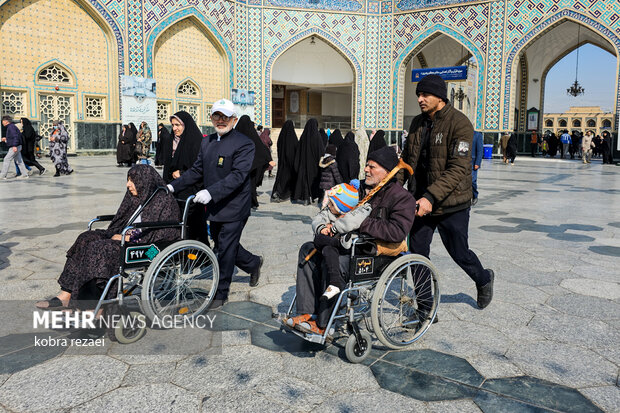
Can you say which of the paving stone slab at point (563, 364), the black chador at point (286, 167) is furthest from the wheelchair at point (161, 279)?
the black chador at point (286, 167)

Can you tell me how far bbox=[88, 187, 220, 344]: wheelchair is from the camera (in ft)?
7.89

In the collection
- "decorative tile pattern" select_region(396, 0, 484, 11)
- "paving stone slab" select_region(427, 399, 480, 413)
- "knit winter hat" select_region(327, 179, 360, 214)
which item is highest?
"decorative tile pattern" select_region(396, 0, 484, 11)

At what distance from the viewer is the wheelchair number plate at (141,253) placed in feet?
8.05

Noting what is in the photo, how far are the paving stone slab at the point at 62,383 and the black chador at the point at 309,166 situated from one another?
5.23 metres

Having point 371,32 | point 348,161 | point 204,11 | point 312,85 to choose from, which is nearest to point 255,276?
point 348,161

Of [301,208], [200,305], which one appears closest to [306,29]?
[301,208]

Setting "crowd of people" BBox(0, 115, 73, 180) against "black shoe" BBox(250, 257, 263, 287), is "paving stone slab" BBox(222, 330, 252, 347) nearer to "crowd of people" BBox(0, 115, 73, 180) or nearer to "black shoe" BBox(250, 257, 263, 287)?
"black shoe" BBox(250, 257, 263, 287)

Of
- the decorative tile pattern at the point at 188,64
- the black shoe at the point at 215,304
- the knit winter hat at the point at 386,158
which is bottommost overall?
the black shoe at the point at 215,304

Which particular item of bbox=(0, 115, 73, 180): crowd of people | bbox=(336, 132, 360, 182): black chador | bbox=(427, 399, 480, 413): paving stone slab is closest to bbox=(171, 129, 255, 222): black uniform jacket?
bbox=(427, 399, 480, 413): paving stone slab

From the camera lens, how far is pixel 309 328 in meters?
2.26

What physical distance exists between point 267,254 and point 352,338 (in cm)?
205

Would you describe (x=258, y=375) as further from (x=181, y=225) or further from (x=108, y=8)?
(x=108, y=8)

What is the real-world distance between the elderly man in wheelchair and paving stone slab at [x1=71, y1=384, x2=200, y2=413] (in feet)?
1.80

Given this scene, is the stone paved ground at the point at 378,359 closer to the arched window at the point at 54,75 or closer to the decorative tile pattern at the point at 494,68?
the arched window at the point at 54,75
